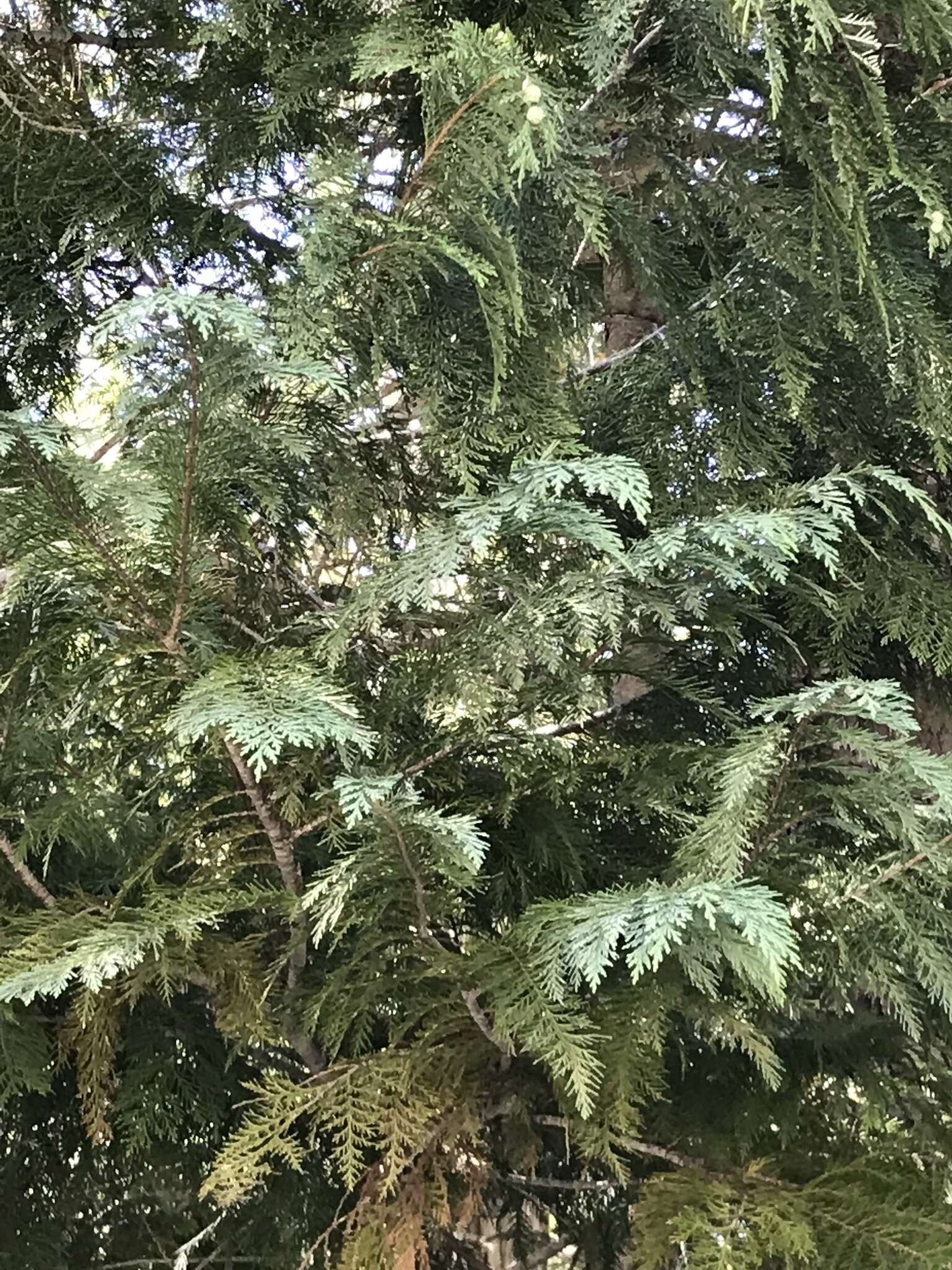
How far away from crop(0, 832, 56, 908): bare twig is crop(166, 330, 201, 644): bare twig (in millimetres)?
498

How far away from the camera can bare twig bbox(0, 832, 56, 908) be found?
1.36 m

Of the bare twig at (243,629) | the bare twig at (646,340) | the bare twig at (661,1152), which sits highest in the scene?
the bare twig at (646,340)

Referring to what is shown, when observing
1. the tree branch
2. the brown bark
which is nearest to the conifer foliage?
the tree branch

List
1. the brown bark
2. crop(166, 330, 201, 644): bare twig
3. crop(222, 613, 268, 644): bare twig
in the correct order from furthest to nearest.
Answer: the brown bark → crop(222, 613, 268, 644): bare twig → crop(166, 330, 201, 644): bare twig

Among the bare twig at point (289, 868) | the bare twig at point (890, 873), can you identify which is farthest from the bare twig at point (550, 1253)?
the bare twig at point (890, 873)

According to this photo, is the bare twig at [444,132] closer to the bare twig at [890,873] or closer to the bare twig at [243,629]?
the bare twig at [243,629]

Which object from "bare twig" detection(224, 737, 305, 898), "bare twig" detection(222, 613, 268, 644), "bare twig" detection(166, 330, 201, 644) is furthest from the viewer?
"bare twig" detection(222, 613, 268, 644)

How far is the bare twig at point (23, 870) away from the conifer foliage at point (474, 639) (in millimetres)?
14

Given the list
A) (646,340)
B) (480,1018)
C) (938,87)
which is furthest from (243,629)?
(938,87)

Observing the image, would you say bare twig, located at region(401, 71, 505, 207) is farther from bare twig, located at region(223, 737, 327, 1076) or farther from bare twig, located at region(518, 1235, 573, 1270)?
bare twig, located at region(518, 1235, 573, 1270)

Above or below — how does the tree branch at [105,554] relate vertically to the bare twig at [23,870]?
above

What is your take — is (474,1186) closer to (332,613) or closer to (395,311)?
(332,613)

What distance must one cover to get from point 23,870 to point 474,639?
736mm

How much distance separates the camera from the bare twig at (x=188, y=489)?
0.93 metres
